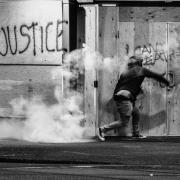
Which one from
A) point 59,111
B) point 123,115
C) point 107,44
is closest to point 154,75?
point 123,115

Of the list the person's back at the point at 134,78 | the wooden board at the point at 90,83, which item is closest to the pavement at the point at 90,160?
the person's back at the point at 134,78

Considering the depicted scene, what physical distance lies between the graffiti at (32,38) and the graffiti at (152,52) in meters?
1.62

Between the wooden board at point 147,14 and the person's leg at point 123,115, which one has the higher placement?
the wooden board at point 147,14

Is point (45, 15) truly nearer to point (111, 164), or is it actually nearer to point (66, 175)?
point (111, 164)

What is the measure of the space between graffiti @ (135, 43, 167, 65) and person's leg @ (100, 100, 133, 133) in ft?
4.16

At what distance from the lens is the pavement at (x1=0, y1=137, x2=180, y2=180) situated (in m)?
10.0

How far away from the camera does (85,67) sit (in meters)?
16.2

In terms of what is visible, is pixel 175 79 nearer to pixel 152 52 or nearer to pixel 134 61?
pixel 152 52

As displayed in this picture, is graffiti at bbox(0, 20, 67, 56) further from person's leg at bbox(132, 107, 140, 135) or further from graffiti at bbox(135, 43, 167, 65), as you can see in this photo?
person's leg at bbox(132, 107, 140, 135)

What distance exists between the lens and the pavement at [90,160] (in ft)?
32.9

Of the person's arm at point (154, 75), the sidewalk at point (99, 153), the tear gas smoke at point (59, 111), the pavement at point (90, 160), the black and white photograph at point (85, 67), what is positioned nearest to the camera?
the pavement at point (90, 160)

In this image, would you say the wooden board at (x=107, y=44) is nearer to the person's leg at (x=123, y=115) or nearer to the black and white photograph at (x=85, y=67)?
the black and white photograph at (x=85, y=67)

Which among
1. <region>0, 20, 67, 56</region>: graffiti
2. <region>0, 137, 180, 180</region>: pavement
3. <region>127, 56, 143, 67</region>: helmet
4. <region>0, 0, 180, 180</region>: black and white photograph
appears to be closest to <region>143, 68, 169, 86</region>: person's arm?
<region>127, 56, 143, 67</region>: helmet

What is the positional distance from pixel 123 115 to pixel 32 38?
2.41m
